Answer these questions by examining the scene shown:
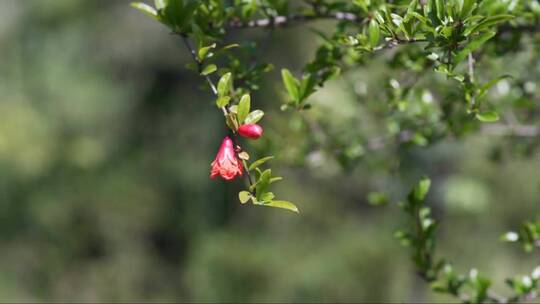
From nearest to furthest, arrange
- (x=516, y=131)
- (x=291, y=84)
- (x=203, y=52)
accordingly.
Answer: (x=203, y=52), (x=291, y=84), (x=516, y=131)

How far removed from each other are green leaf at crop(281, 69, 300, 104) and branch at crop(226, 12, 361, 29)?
16 centimetres

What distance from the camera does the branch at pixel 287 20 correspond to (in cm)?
135

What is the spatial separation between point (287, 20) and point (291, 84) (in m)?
0.21

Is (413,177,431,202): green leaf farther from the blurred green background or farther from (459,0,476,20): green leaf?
the blurred green background

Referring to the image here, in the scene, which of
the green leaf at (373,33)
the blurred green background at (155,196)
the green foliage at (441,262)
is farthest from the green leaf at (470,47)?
the blurred green background at (155,196)

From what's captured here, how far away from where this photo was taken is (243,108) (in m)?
0.97

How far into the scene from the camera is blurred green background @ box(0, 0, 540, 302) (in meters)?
5.14

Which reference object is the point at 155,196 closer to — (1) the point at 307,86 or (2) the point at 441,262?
(2) the point at 441,262

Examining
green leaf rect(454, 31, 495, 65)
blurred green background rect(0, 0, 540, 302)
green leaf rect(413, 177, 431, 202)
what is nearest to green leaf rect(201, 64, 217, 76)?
green leaf rect(454, 31, 495, 65)

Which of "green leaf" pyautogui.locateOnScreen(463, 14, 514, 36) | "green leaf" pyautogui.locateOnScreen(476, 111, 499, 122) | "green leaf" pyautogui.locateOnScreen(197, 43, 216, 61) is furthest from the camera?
"green leaf" pyautogui.locateOnScreen(476, 111, 499, 122)

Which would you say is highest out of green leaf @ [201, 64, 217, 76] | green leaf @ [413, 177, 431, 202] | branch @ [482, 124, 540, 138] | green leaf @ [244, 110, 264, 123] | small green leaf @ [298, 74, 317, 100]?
green leaf @ [201, 64, 217, 76]

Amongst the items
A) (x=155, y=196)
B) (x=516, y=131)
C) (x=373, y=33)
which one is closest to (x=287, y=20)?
(x=373, y=33)

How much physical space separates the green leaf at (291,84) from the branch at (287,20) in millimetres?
164

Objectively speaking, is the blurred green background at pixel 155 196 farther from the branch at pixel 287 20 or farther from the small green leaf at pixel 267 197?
the small green leaf at pixel 267 197
